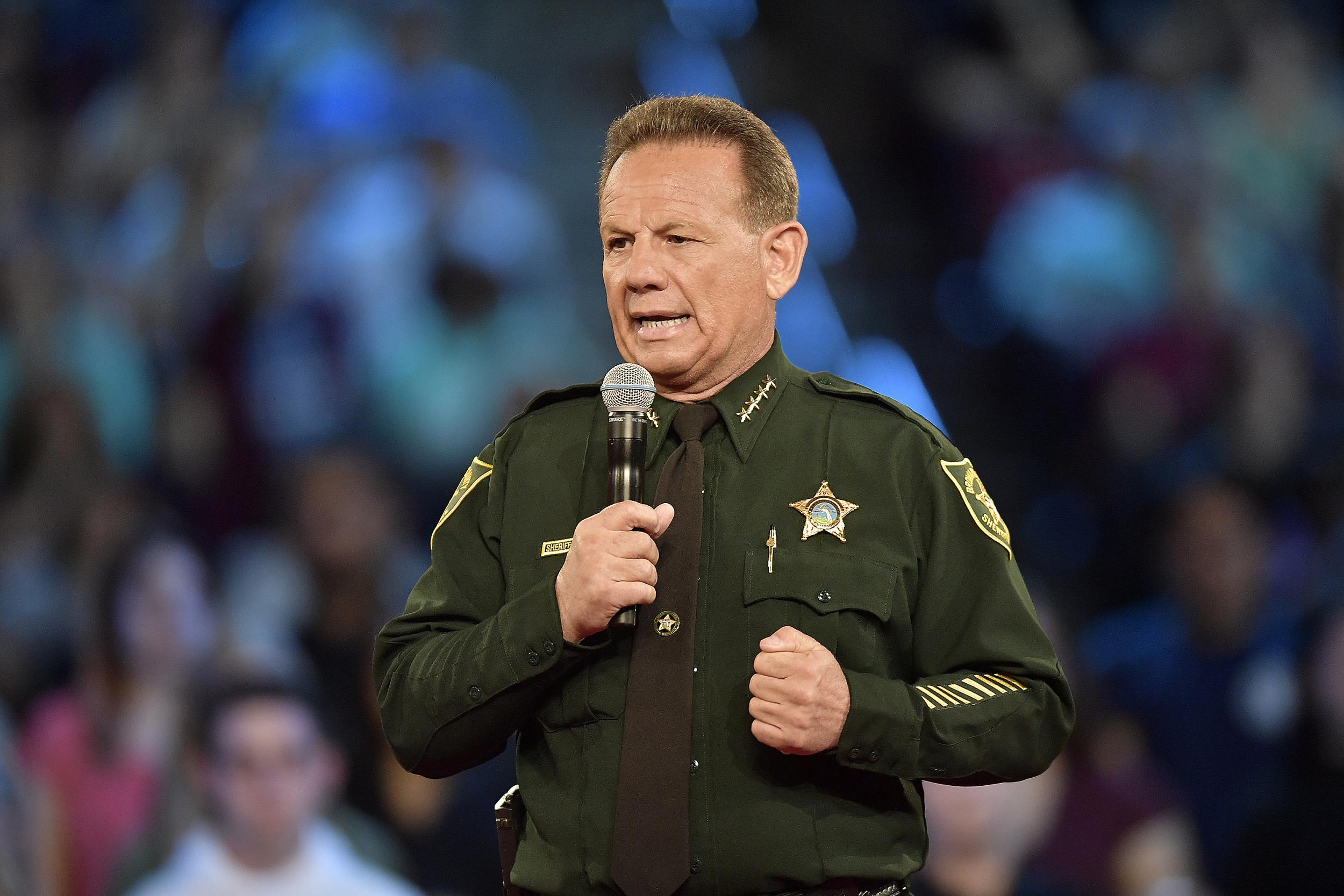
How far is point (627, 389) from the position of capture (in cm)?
162

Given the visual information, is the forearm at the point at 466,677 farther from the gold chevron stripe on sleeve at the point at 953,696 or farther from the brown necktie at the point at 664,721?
the gold chevron stripe on sleeve at the point at 953,696

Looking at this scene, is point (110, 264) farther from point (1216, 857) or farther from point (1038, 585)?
point (1216, 857)

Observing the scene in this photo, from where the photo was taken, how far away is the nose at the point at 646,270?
1.75 meters

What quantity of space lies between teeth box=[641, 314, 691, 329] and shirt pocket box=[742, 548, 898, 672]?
13.4 inches

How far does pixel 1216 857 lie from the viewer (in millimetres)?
4078

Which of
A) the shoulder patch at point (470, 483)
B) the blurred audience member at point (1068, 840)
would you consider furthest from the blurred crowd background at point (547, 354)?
the shoulder patch at point (470, 483)

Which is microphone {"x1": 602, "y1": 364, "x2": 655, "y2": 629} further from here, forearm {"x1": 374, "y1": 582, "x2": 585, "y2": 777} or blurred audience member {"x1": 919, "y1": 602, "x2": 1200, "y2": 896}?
blurred audience member {"x1": 919, "y1": 602, "x2": 1200, "y2": 896}

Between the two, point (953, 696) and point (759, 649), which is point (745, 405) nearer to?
point (759, 649)

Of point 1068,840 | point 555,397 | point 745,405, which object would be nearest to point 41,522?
point 555,397

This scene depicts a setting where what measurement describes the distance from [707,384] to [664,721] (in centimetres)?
49

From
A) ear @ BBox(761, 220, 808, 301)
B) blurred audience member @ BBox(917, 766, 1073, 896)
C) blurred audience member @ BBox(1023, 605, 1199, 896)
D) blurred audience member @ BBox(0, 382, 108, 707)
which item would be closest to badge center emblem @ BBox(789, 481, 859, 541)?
ear @ BBox(761, 220, 808, 301)

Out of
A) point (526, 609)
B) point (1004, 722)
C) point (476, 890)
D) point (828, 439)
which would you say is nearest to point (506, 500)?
point (526, 609)

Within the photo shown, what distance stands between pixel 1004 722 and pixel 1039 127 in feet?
11.2

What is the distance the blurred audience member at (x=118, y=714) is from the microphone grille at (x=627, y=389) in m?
3.23
